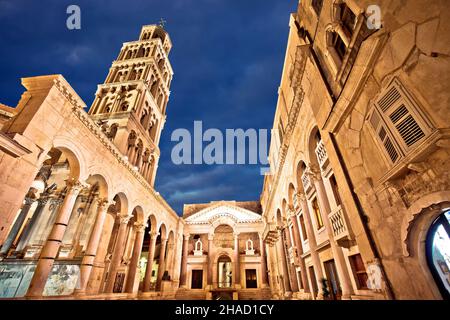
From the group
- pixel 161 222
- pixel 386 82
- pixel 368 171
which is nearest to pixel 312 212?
pixel 368 171

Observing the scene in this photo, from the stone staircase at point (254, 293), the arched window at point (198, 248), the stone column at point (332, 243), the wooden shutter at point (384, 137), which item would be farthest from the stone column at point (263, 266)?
the wooden shutter at point (384, 137)

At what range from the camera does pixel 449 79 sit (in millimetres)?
3211

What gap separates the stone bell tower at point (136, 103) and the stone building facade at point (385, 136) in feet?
48.9

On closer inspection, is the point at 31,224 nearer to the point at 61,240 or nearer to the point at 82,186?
the point at 61,240

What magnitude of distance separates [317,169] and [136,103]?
1913cm

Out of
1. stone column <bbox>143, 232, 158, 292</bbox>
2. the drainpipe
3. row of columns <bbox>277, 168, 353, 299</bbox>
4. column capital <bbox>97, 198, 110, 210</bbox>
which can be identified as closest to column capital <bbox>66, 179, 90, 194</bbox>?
column capital <bbox>97, 198, 110, 210</bbox>

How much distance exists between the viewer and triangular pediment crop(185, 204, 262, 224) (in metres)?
28.2

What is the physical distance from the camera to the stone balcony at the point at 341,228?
268 inches

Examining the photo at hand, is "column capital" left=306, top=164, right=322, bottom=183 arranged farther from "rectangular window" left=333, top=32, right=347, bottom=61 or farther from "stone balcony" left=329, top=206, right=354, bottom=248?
"rectangular window" left=333, top=32, right=347, bottom=61

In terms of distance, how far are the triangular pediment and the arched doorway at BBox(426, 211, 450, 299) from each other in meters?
24.9

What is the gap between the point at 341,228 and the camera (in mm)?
7293

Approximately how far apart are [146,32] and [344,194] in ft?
120

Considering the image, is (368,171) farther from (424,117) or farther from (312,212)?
(312,212)
